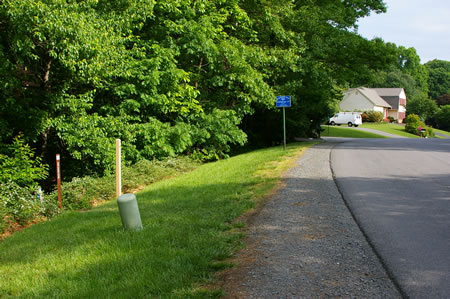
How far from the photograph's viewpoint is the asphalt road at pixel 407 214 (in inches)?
170

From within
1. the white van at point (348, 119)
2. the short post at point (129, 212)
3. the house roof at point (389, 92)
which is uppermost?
the house roof at point (389, 92)

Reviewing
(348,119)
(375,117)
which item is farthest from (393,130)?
(375,117)

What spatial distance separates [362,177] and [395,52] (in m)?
14.2

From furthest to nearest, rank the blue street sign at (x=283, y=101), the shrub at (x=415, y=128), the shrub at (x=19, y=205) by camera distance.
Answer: the shrub at (x=415, y=128)
the blue street sign at (x=283, y=101)
the shrub at (x=19, y=205)

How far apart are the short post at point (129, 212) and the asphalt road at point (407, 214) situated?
3.65 meters

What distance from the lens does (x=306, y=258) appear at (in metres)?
4.77

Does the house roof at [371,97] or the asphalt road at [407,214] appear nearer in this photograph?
the asphalt road at [407,214]

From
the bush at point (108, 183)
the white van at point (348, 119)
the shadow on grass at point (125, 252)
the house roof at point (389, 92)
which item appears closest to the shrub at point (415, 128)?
the white van at point (348, 119)

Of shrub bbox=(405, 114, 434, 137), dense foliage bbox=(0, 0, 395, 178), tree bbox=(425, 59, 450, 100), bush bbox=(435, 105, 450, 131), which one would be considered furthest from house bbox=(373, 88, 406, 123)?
dense foliage bbox=(0, 0, 395, 178)

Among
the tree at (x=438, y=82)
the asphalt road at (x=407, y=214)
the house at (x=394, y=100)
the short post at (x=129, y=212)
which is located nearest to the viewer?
the asphalt road at (x=407, y=214)

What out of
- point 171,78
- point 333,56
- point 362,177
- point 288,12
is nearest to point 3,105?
point 171,78

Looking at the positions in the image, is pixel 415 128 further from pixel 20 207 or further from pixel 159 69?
pixel 20 207

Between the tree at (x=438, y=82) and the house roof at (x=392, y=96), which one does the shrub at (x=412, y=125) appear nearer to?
the house roof at (x=392, y=96)

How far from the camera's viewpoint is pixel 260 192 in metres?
9.06
